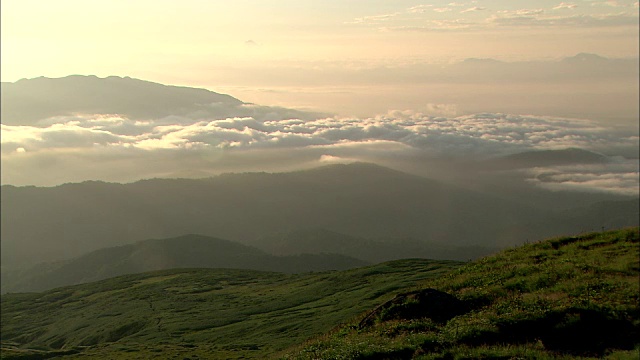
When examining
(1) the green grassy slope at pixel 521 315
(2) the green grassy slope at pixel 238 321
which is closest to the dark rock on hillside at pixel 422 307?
(1) the green grassy slope at pixel 521 315

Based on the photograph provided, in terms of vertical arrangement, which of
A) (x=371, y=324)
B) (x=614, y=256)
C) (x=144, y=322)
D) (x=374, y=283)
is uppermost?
(x=614, y=256)

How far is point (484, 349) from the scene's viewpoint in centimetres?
3462

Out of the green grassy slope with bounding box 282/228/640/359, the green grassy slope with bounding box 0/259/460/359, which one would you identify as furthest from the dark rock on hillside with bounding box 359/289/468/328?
the green grassy slope with bounding box 0/259/460/359

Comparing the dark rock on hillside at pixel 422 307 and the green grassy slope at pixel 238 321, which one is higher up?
the dark rock on hillside at pixel 422 307

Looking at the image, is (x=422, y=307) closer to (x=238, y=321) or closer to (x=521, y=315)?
(x=521, y=315)

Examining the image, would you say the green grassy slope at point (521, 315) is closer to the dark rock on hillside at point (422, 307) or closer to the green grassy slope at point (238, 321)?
the dark rock on hillside at point (422, 307)

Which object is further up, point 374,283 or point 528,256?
point 528,256

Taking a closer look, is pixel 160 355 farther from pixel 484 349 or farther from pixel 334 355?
pixel 484 349

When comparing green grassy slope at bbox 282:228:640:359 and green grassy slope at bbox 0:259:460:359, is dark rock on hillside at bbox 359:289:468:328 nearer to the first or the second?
green grassy slope at bbox 282:228:640:359

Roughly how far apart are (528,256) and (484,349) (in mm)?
24018

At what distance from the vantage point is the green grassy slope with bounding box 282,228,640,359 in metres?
35.7

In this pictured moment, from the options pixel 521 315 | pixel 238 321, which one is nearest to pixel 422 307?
pixel 521 315

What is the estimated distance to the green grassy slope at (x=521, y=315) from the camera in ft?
117

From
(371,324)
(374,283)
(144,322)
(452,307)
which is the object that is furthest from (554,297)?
(144,322)
